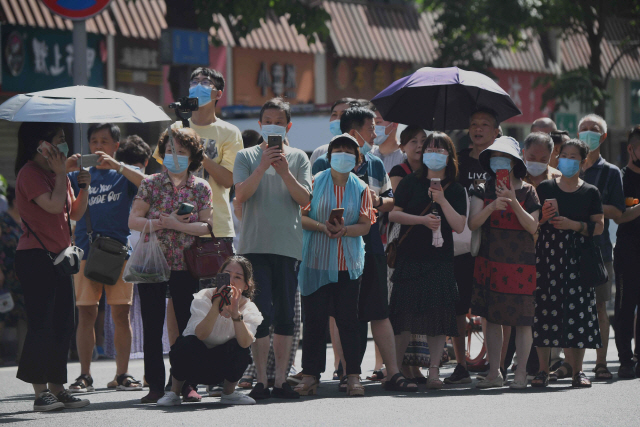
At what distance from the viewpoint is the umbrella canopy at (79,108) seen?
26.1 feet

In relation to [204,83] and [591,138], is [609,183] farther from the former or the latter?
[204,83]

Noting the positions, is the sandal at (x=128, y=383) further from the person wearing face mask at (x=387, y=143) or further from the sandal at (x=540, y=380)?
the sandal at (x=540, y=380)

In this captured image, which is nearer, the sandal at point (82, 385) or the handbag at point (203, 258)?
the handbag at point (203, 258)

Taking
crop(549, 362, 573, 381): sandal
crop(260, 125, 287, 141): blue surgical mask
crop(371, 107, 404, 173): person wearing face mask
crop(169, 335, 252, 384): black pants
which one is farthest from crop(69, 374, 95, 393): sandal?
crop(549, 362, 573, 381): sandal

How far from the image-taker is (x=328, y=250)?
868 cm

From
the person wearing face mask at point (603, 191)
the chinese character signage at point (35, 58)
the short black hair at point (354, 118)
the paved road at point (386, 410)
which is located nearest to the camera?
the paved road at point (386, 410)

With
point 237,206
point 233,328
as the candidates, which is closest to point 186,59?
point 237,206

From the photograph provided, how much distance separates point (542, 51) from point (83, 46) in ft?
79.5

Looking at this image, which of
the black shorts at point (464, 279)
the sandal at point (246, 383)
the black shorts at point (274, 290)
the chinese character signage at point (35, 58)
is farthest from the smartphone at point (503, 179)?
the chinese character signage at point (35, 58)

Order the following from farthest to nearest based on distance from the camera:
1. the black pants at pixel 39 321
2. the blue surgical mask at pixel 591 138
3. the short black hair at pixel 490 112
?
the blue surgical mask at pixel 591 138, the short black hair at pixel 490 112, the black pants at pixel 39 321

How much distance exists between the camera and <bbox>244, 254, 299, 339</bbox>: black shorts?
27.5 feet

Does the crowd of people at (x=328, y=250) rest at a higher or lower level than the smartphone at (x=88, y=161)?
lower

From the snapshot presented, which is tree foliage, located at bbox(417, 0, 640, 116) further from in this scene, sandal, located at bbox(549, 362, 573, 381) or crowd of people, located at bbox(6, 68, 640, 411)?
sandal, located at bbox(549, 362, 573, 381)

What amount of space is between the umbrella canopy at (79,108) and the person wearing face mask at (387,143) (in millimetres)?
2548
